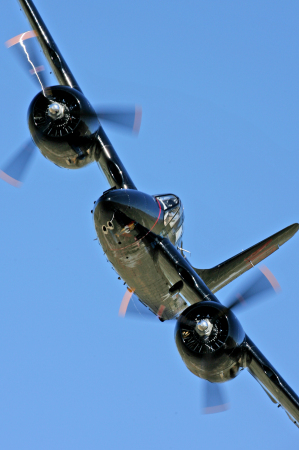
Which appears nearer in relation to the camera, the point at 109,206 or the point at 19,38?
the point at 109,206

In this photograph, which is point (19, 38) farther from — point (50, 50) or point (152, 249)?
point (152, 249)

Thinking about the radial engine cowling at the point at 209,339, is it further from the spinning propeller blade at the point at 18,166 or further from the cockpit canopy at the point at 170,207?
the spinning propeller blade at the point at 18,166

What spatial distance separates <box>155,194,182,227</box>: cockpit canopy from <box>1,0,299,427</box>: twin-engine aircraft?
0.13 ft

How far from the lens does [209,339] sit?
76.5 ft

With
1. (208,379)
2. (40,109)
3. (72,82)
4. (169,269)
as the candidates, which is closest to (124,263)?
(169,269)

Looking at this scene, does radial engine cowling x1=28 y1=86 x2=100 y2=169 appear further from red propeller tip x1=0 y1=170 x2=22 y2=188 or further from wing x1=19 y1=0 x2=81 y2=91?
wing x1=19 y1=0 x2=81 y2=91

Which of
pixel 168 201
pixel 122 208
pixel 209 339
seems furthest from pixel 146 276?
pixel 209 339

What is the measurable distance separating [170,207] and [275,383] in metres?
7.62

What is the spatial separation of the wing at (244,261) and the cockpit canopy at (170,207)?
3440 millimetres

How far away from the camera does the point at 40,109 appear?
2547cm

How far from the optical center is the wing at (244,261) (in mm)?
28547

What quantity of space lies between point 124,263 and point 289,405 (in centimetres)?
802

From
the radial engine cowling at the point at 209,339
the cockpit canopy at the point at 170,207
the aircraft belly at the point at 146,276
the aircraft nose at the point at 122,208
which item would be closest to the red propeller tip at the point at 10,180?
the aircraft nose at the point at 122,208

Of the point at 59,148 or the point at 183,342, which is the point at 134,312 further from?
the point at 59,148
